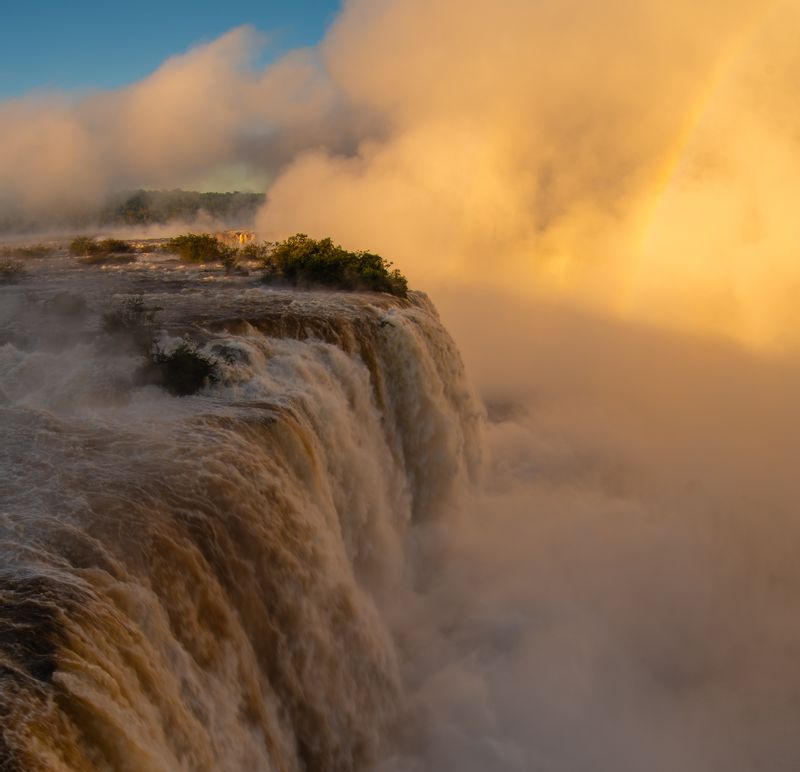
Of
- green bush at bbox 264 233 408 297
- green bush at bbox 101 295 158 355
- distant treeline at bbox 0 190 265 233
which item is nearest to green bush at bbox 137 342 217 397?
green bush at bbox 101 295 158 355

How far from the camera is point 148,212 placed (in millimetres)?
59125

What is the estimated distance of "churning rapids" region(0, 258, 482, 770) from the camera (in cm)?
379

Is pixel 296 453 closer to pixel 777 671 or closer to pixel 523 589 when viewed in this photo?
pixel 523 589

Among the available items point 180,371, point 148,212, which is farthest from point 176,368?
point 148,212

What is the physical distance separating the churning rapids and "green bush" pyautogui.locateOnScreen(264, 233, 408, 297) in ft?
19.0

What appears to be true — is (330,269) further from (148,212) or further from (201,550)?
(148,212)

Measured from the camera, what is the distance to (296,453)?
731 centimetres

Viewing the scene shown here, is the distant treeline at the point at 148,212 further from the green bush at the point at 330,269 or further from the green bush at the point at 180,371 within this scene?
the green bush at the point at 180,371

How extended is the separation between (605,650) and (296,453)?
20.0ft

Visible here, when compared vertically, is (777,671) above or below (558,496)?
below

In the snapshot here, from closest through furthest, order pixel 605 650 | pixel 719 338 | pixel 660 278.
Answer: pixel 605 650, pixel 719 338, pixel 660 278

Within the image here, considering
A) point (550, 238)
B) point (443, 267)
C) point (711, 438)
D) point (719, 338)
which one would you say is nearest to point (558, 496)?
point (711, 438)

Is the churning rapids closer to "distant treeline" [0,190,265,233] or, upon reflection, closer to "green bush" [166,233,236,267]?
"green bush" [166,233,236,267]

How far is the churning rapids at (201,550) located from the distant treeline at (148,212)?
1633 inches
